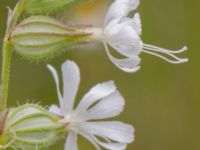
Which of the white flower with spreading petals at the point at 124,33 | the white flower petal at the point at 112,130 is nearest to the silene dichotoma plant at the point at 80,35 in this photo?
the white flower with spreading petals at the point at 124,33

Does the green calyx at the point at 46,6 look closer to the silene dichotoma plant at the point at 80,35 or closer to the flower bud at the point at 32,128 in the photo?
the silene dichotoma plant at the point at 80,35

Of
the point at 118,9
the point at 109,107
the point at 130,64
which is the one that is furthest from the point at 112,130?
the point at 118,9

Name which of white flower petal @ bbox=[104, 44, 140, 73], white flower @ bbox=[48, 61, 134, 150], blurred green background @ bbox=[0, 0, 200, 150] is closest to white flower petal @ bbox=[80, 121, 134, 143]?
white flower @ bbox=[48, 61, 134, 150]

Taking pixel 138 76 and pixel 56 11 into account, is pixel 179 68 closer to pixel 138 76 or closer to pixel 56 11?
pixel 138 76

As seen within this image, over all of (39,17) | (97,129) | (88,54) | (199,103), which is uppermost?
(88,54)

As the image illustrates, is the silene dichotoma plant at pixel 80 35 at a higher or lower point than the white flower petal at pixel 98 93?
higher

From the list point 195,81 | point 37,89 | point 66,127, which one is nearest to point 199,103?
point 195,81

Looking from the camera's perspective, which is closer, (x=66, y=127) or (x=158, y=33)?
(x=66, y=127)
